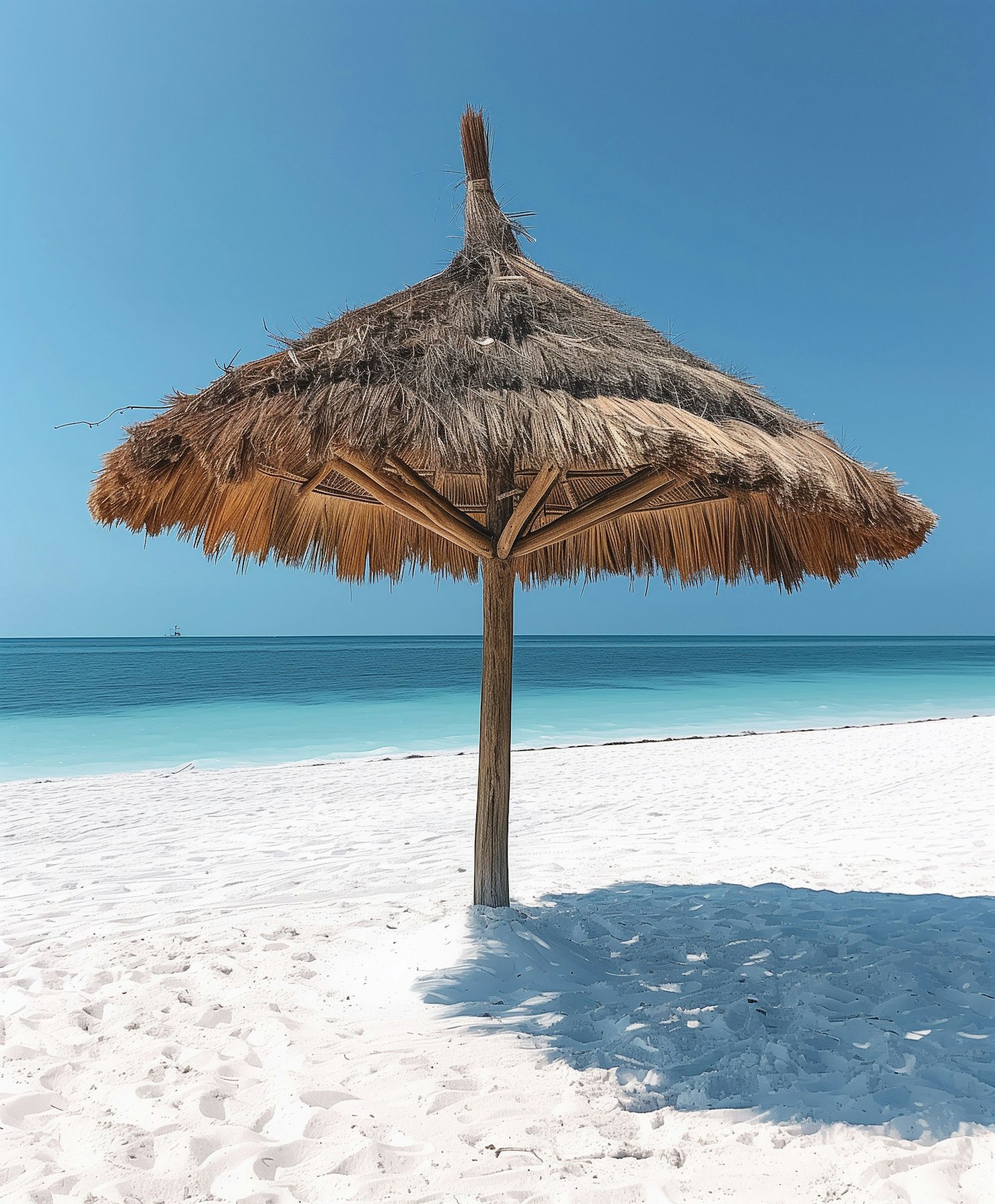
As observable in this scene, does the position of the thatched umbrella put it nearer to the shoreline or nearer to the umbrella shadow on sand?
the umbrella shadow on sand

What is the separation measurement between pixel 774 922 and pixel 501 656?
1828 mm

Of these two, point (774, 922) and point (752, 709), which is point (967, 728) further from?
point (774, 922)

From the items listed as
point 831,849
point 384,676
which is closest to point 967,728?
point 831,849

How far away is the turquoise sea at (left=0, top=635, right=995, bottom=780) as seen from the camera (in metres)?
13.3

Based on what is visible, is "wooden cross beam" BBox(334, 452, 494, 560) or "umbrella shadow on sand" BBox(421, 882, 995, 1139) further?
"wooden cross beam" BBox(334, 452, 494, 560)

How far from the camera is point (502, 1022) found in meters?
2.53

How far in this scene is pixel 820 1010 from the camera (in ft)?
8.59

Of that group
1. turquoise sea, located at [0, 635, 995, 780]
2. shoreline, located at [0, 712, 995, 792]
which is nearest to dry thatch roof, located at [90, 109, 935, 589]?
shoreline, located at [0, 712, 995, 792]

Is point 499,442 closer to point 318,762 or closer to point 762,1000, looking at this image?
point 762,1000

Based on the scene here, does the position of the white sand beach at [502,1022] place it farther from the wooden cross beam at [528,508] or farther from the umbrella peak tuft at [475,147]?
the umbrella peak tuft at [475,147]

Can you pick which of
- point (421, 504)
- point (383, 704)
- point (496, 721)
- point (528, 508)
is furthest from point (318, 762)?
point (383, 704)

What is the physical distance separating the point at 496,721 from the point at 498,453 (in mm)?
1251

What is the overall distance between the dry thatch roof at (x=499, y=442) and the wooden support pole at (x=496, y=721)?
10cm

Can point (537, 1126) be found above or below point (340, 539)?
below
